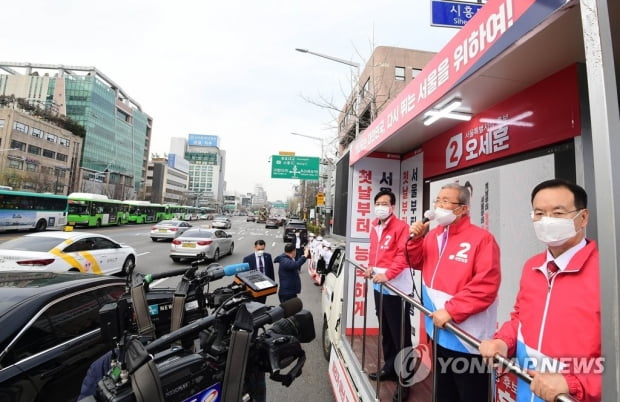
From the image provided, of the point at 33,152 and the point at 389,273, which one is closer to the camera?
the point at 389,273

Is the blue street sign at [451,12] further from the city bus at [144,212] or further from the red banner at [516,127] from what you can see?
the city bus at [144,212]

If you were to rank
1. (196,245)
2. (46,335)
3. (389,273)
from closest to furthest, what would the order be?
(46,335) < (389,273) < (196,245)

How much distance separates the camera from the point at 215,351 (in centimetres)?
140

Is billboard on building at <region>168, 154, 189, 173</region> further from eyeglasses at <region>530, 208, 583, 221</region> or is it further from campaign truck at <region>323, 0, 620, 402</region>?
eyeglasses at <region>530, 208, 583, 221</region>

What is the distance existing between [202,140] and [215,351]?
4182 inches

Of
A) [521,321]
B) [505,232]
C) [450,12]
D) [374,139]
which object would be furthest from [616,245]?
[450,12]

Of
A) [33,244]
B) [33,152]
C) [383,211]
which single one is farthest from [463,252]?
[33,152]

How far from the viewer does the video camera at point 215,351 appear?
115 cm

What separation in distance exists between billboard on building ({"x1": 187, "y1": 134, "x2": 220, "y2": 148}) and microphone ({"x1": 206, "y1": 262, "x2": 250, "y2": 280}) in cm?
10423

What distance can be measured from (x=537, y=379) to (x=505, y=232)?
2165 mm

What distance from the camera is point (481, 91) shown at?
2.45 metres

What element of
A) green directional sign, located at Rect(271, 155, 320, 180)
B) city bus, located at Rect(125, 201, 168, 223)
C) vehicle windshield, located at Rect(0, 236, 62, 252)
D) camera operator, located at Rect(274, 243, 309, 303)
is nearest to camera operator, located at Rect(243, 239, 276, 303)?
camera operator, located at Rect(274, 243, 309, 303)

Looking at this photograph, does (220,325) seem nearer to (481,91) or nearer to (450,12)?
(481,91)

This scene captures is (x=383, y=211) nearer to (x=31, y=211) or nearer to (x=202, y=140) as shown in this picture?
(x=31, y=211)
